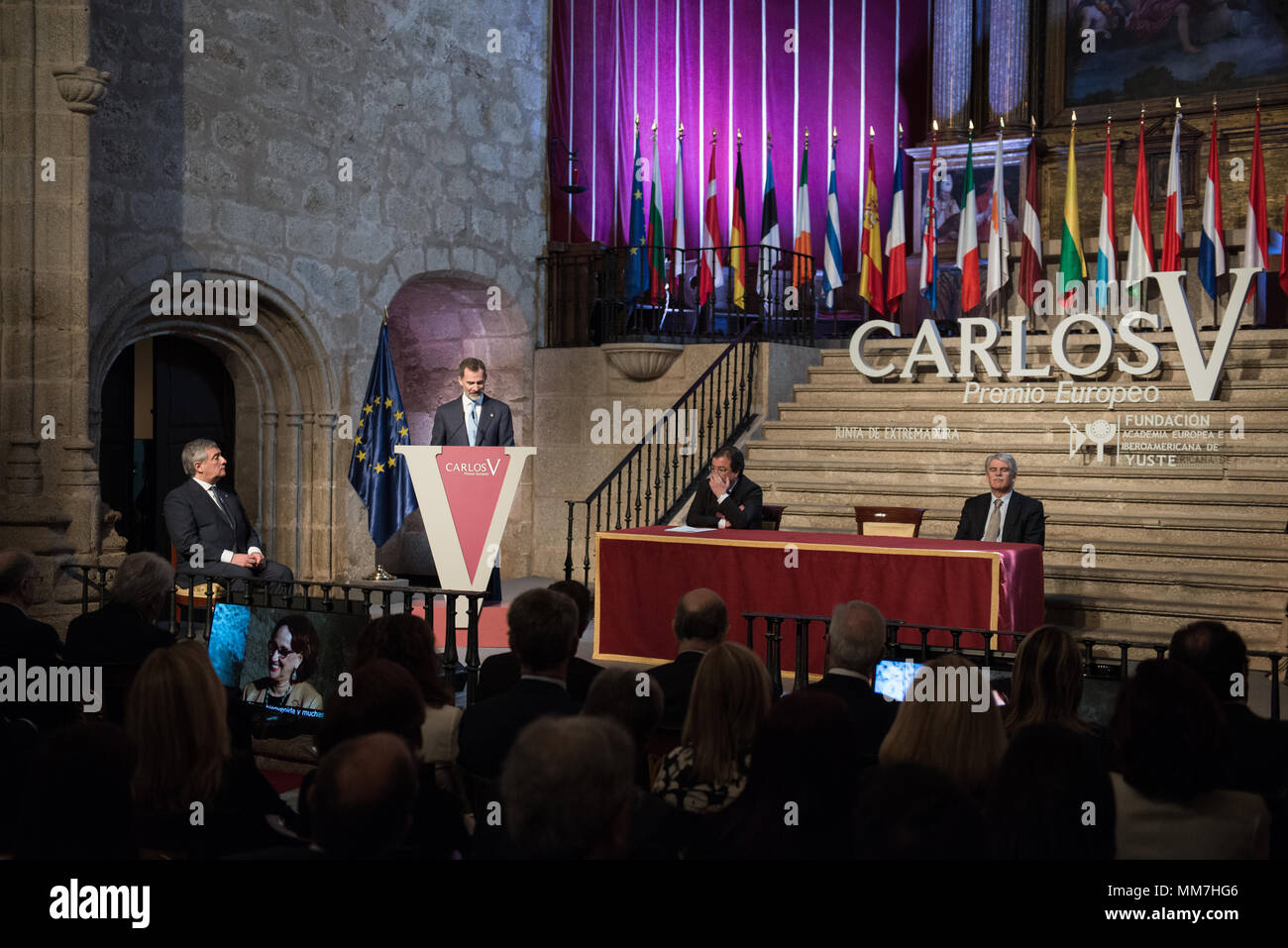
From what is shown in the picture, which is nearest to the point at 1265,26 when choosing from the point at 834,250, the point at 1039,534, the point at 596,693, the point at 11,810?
the point at 834,250

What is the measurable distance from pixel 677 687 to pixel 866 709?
2.25 ft

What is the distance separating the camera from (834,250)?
13.2m

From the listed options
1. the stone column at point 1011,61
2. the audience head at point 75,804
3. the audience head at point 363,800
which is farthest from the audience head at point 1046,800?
the stone column at point 1011,61

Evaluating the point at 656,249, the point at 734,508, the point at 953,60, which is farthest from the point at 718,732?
the point at 953,60

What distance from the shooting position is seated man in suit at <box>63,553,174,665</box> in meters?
4.30

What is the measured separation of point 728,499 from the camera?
7758 millimetres

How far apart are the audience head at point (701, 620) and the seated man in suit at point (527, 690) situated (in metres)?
0.59

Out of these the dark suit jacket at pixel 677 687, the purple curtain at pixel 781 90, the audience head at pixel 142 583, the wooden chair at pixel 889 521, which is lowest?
the dark suit jacket at pixel 677 687

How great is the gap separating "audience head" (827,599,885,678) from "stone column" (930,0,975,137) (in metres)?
12.0

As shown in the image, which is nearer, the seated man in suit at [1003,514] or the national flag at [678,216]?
the seated man in suit at [1003,514]

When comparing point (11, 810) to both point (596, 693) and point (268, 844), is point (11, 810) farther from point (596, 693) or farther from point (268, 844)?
point (596, 693)

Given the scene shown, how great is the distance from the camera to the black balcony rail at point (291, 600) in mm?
5137

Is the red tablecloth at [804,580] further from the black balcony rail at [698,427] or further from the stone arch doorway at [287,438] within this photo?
the stone arch doorway at [287,438]

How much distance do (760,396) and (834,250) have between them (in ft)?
8.43
